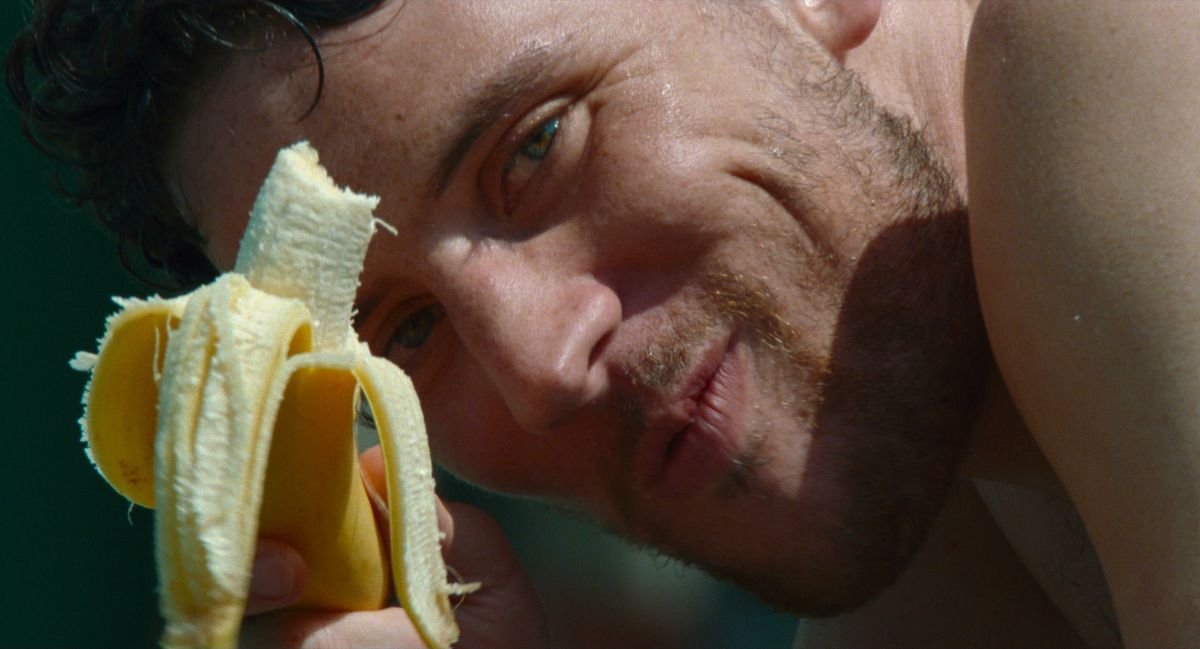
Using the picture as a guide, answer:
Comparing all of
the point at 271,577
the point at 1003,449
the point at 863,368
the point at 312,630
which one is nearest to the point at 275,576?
the point at 271,577

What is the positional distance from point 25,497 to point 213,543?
1494 mm

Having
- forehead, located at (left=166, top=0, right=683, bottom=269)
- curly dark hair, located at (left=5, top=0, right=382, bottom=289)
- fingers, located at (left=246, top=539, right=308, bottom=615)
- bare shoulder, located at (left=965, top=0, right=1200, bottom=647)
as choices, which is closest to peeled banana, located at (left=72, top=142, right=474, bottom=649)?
fingers, located at (left=246, top=539, right=308, bottom=615)

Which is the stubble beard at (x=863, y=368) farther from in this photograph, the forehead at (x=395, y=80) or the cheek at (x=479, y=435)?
the forehead at (x=395, y=80)

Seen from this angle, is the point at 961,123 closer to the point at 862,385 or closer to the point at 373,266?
the point at 862,385

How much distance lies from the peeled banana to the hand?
0.02 metres

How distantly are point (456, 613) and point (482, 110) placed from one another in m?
0.52

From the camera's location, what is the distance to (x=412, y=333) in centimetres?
137

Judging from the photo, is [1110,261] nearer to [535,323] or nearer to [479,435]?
[535,323]

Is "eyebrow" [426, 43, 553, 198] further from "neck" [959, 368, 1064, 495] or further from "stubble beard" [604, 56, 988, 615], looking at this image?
"neck" [959, 368, 1064, 495]

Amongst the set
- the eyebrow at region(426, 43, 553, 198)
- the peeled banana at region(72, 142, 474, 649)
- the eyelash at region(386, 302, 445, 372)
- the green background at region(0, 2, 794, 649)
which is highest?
the eyebrow at region(426, 43, 553, 198)

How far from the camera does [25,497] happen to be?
2096 mm

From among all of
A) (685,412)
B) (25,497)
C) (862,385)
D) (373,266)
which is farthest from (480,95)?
(25,497)

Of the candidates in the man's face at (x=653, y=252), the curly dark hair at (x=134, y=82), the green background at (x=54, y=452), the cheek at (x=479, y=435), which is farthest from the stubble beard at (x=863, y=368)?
the green background at (x=54, y=452)

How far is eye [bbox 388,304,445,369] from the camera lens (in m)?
1.34
